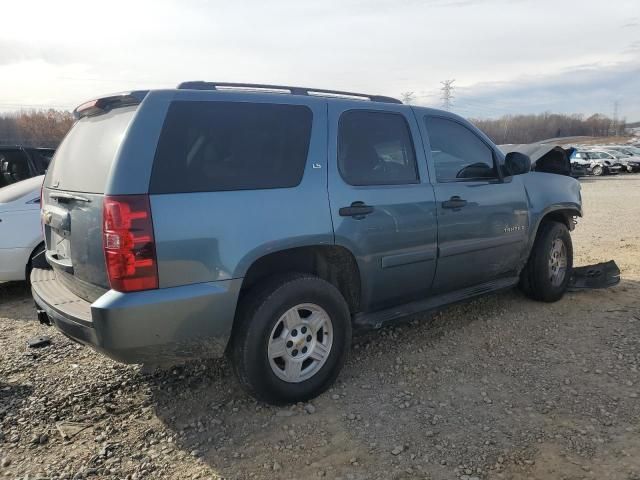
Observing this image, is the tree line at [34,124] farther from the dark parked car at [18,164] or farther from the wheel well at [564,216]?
the wheel well at [564,216]

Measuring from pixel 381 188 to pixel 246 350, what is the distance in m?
1.46

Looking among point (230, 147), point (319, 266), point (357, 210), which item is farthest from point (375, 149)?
point (230, 147)

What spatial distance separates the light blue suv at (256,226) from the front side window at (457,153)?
17 millimetres

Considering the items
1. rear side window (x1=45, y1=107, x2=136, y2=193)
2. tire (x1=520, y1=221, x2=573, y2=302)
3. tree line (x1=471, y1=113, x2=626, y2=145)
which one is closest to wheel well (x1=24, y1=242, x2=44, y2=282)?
rear side window (x1=45, y1=107, x2=136, y2=193)

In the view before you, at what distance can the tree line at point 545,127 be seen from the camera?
88.9 metres

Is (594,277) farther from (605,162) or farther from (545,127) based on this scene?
(545,127)

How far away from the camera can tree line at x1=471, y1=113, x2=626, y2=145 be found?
88938 mm

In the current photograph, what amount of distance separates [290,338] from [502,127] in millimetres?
100236

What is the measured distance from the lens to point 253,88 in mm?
3357

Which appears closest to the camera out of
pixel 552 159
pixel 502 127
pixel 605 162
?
pixel 552 159

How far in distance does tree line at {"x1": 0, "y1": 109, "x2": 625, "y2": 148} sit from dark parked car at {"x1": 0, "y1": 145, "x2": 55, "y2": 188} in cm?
1286

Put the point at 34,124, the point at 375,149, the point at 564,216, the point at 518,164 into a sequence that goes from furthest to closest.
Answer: the point at 34,124 → the point at 564,216 → the point at 518,164 → the point at 375,149

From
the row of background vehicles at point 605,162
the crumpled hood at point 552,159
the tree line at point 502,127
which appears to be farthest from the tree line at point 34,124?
the crumpled hood at point 552,159

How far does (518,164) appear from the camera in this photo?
455 centimetres
